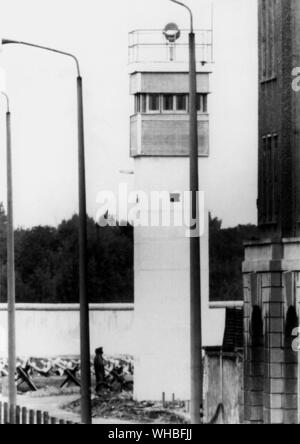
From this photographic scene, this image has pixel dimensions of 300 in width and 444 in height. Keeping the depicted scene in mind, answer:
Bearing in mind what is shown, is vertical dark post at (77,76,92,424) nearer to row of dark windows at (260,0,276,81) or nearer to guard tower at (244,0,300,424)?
guard tower at (244,0,300,424)

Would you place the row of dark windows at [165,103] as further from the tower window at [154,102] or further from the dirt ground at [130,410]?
the dirt ground at [130,410]

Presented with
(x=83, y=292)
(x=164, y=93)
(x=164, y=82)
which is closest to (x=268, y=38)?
(x=164, y=82)

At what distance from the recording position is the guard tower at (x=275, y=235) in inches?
944

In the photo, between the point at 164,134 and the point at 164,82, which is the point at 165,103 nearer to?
the point at 164,82

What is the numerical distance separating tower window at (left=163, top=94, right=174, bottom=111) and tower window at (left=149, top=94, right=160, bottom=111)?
3.7 inches

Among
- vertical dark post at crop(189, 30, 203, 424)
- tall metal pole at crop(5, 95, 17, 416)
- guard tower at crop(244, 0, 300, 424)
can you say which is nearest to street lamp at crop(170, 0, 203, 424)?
vertical dark post at crop(189, 30, 203, 424)

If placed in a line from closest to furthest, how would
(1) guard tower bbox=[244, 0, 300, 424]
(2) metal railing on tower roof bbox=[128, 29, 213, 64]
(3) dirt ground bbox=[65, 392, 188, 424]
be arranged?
(3) dirt ground bbox=[65, 392, 188, 424] → (2) metal railing on tower roof bbox=[128, 29, 213, 64] → (1) guard tower bbox=[244, 0, 300, 424]

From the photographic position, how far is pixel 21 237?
26281 millimetres

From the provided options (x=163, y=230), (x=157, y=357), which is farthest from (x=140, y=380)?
(x=163, y=230)

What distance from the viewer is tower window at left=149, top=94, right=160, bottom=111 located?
23.4m

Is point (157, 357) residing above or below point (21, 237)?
below

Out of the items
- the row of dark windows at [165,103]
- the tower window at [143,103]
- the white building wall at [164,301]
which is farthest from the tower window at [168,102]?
the white building wall at [164,301]

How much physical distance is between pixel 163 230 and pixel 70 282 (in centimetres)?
180
